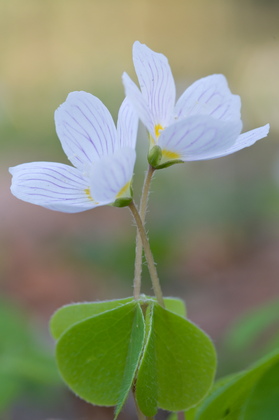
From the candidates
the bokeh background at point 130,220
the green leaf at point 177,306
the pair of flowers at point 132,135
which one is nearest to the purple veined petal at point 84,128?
the pair of flowers at point 132,135

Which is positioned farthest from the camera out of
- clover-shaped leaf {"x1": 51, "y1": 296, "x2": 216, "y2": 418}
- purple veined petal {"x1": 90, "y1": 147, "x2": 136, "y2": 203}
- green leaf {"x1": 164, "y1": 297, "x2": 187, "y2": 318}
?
green leaf {"x1": 164, "y1": 297, "x2": 187, "y2": 318}

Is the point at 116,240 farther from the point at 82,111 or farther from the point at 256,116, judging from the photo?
the point at 82,111

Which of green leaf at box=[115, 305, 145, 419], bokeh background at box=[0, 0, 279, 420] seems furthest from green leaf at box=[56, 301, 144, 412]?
bokeh background at box=[0, 0, 279, 420]

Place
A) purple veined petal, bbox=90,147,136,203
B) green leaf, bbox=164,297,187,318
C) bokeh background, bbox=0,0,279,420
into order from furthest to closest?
1. bokeh background, bbox=0,0,279,420
2. green leaf, bbox=164,297,187,318
3. purple veined petal, bbox=90,147,136,203

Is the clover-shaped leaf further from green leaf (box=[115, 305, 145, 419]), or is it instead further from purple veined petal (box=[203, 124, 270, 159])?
purple veined petal (box=[203, 124, 270, 159])

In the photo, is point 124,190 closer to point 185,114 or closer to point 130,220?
point 185,114

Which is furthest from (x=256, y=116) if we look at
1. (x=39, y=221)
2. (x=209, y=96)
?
(x=209, y=96)
